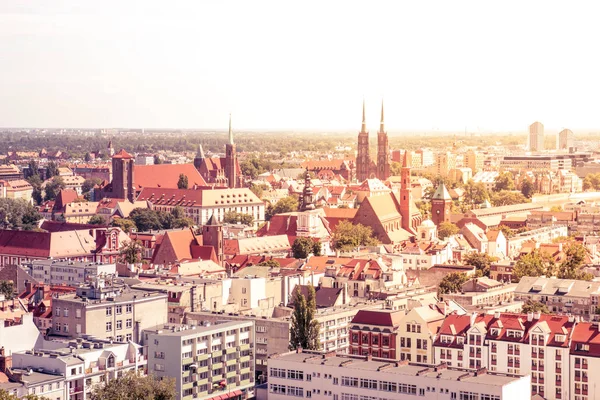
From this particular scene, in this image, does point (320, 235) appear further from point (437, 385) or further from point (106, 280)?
point (437, 385)

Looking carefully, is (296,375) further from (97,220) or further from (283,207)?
(283,207)

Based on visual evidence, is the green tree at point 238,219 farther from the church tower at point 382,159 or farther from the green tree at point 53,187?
the green tree at point 53,187

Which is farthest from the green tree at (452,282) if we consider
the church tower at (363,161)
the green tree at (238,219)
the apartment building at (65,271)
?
the church tower at (363,161)

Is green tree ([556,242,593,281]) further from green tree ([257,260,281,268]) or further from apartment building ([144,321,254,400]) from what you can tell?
apartment building ([144,321,254,400])

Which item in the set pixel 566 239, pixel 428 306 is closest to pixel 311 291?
pixel 428 306

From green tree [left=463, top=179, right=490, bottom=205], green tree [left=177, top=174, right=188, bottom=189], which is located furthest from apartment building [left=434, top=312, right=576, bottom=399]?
green tree [left=463, top=179, right=490, bottom=205]

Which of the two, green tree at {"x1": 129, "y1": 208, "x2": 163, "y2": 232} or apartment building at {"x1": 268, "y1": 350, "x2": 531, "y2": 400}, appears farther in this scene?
green tree at {"x1": 129, "y1": 208, "x2": 163, "y2": 232}

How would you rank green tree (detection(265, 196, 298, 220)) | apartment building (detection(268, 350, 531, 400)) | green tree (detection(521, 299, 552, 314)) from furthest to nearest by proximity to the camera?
1. green tree (detection(265, 196, 298, 220))
2. green tree (detection(521, 299, 552, 314))
3. apartment building (detection(268, 350, 531, 400))

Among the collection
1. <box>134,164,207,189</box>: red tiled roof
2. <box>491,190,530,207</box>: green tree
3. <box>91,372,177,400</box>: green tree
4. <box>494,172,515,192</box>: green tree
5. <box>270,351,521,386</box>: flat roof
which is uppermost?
<box>134,164,207,189</box>: red tiled roof
